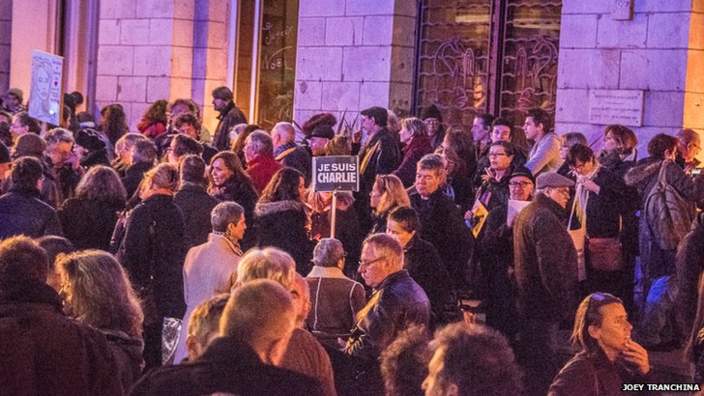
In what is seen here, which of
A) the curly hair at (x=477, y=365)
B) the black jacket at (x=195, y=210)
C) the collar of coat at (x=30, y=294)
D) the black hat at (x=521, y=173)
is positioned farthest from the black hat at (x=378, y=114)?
the curly hair at (x=477, y=365)

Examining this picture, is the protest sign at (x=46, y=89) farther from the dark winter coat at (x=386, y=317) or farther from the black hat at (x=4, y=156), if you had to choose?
the dark winter coat at (x=386, y=317)

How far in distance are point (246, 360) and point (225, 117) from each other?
38.4 ft

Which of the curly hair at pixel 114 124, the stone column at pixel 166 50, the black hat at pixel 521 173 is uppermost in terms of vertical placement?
the stone column at pixel 166 50

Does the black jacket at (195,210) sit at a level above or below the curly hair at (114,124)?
below

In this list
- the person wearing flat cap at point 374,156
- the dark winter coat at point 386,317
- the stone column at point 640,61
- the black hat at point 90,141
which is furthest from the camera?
the black hat at point 90,141

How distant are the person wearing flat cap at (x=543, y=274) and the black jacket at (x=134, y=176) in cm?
355

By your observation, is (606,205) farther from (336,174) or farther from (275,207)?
(275,207)

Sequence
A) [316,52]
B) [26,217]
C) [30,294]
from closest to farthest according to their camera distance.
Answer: [30,294] → [26,217] → [316,52]

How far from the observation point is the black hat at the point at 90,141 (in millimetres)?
14586

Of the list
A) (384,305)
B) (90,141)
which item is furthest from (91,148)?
(384,305)

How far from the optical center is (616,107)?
14.8 m

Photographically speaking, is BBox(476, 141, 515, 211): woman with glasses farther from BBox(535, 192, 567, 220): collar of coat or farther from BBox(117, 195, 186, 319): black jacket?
BBox(117, 195, 186, 319): black jacket

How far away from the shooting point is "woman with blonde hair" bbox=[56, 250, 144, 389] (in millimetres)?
6734

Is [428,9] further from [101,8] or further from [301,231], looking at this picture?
[301,231]
